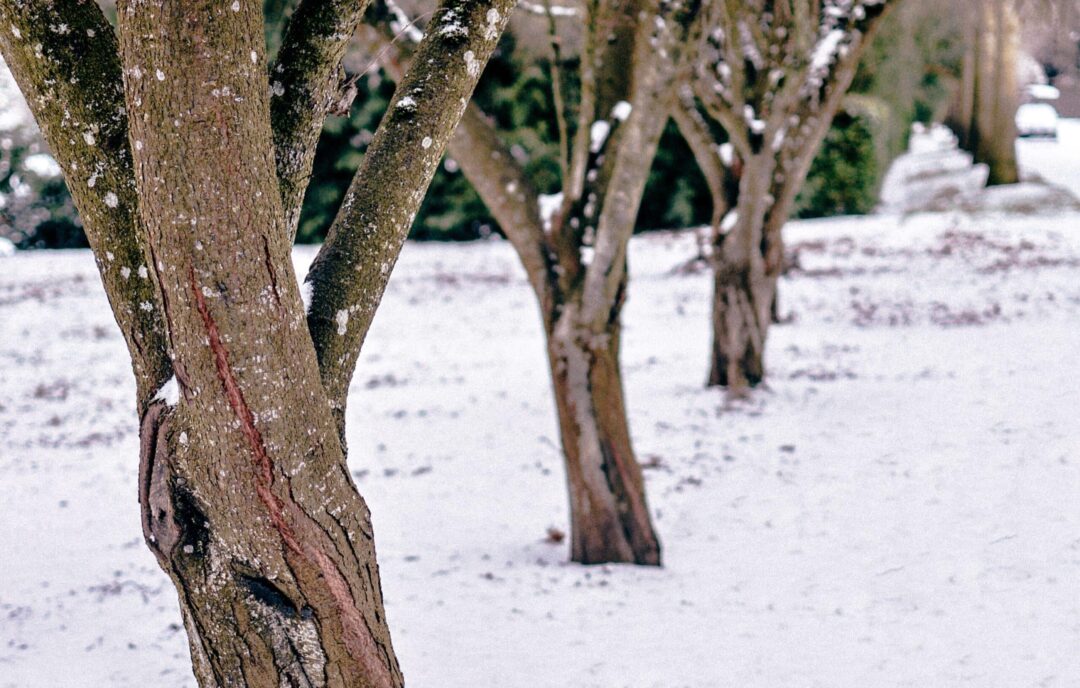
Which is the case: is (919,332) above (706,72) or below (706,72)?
below

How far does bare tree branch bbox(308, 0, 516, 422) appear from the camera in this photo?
2531 millimetres

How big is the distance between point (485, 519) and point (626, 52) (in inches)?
110

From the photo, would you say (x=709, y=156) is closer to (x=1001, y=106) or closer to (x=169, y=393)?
(x=169, y=393)

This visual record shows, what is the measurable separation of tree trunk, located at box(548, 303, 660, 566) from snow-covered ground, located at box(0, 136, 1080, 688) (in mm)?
156

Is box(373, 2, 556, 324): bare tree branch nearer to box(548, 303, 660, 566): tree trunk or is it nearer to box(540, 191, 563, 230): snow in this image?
box(540, 191, 563, 230): snow

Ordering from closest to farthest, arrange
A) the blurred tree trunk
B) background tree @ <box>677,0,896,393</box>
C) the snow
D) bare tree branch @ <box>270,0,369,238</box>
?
1. bare tree branch @ <box>270,0,369,238</box>
2. the snow
3. background tree @ <box>677,0,896,393</box>
4. the blurred tree trunk

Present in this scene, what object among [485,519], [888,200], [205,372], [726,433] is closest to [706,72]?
[726,433]

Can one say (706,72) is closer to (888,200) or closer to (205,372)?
(205,372)

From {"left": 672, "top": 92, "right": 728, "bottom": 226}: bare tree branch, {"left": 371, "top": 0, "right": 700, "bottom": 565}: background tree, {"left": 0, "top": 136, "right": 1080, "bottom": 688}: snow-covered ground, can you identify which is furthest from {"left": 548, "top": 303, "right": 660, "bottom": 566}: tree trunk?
{"left": 672, "top": 92, "right": 728, "bottom": 226}: bare tree branch

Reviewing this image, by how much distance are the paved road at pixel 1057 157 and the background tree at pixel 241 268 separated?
2435cm

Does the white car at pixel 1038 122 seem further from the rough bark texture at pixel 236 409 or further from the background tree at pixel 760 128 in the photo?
the rough bark texture at pixel 236 409

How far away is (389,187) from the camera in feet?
8.43

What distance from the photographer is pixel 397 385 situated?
1045cm

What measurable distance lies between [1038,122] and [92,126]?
4737 centimetres
